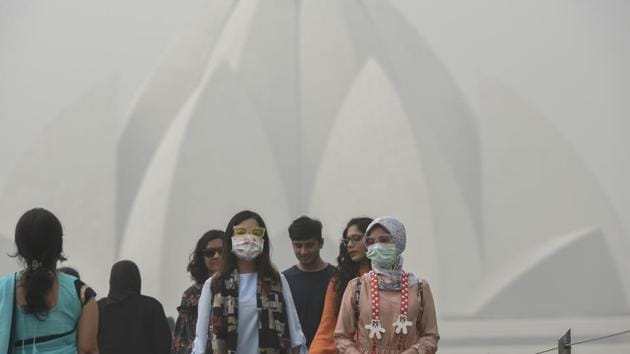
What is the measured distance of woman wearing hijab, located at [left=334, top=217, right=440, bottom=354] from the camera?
3688 mm

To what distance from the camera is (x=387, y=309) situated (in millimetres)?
3703

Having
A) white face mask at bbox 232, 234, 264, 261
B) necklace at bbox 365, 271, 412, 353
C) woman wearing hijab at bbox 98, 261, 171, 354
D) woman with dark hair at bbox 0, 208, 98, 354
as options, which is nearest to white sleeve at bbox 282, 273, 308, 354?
white face mask at bbox 232, 234, 264, 261

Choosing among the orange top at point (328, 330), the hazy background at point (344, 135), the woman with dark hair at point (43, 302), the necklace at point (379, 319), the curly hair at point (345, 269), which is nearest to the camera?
the woman with dark hair at point (43, 302)

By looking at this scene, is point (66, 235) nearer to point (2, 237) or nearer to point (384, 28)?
point (2, 237)

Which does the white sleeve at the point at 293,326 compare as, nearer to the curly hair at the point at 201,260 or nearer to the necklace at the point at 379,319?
the necklace at the point at 379,319

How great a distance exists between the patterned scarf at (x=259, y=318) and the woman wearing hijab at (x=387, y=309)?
0.85ft

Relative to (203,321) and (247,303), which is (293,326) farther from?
(203,321)

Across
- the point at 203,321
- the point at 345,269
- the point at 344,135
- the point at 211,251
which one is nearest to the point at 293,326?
the point at 203,321

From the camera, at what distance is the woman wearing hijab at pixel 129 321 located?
5043 mm

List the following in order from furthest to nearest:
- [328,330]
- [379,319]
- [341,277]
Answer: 1. [341,277]
2. [328,330]
3. [379,319]

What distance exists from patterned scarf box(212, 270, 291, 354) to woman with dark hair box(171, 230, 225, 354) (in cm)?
98

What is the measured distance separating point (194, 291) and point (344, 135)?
6.00 metres

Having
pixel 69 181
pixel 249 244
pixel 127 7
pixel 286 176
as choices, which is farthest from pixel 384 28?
pixel 249 244

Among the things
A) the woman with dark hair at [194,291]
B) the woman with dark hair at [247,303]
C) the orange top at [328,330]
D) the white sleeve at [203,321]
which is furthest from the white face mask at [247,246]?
the woman with dark hair at [194,291]
